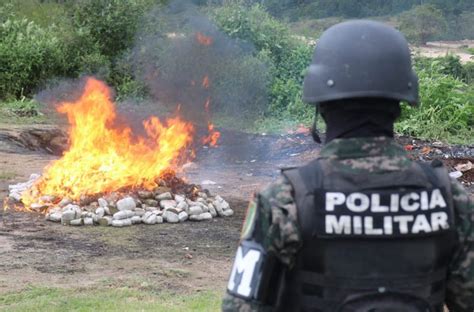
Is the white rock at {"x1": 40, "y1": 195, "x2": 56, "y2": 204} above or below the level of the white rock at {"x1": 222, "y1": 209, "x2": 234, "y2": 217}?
above

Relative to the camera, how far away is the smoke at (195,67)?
1440cm

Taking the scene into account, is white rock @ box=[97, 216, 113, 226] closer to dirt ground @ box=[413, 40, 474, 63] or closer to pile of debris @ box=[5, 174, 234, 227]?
pile of debris @ box=[5, 174, 234, 227]

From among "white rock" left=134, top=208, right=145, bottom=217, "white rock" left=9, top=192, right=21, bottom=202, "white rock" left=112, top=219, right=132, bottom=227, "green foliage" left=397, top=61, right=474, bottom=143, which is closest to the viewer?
"white rock" left=112, top=219, right=132, bottom=227

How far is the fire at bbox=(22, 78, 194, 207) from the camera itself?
29.8 ft

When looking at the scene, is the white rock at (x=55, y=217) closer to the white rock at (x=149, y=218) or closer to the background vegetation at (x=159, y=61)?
the white rock at (x=149, y=218)

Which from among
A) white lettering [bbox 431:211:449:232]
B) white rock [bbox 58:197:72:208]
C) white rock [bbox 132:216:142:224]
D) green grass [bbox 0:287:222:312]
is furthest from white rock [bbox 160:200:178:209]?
white lettering [bbox 431:211:449:232]

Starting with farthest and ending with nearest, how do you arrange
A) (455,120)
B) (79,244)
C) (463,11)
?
(463,11) < (455,120) < (79,244)

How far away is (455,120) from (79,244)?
932 centimetres

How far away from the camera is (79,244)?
757 cm

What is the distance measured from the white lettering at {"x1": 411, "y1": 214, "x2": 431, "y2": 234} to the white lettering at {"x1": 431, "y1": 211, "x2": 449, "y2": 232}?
0.02 meters

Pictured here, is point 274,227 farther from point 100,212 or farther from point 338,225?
point 100,212

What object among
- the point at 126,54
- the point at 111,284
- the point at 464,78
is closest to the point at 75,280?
the point at 111,284

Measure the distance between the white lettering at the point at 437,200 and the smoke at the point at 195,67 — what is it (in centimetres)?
1118

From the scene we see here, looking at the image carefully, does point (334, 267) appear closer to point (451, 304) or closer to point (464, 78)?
point (451, 304)
